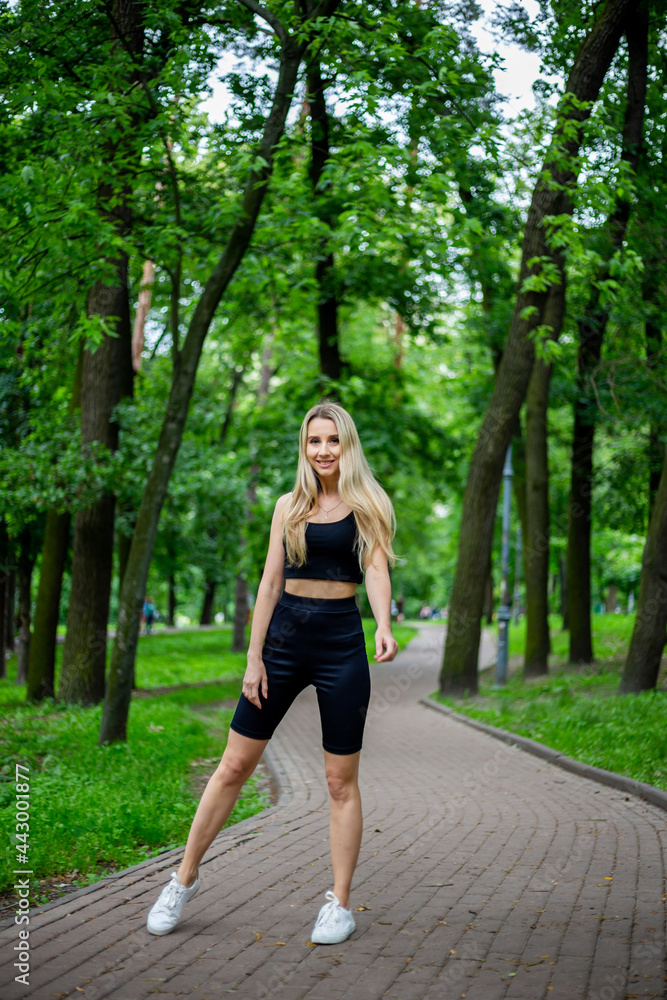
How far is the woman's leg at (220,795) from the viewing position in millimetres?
4082

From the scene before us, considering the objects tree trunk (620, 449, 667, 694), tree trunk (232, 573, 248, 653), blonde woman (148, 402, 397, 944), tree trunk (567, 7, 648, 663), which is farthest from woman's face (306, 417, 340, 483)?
tree trunk (232, 573, 248, 653)

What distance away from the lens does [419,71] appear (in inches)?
337

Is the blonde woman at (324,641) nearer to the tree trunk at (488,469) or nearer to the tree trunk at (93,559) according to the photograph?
the tree trunk at (93,559)

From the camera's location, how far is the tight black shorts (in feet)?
13.1

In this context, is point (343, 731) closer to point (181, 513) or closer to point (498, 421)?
point (498, 421)

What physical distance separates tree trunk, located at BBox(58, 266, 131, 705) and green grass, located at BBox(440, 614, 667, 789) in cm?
516

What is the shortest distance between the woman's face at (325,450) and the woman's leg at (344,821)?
123 centimetres

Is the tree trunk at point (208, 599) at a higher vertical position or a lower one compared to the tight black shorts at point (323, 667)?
lower

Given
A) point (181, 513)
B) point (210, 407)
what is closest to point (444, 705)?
point (181, 513)

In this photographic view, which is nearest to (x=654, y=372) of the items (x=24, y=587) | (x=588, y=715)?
(x=588, y=715)

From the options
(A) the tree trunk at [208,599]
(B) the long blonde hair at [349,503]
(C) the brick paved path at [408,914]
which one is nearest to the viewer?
(C) the brick paved path at [408,914]

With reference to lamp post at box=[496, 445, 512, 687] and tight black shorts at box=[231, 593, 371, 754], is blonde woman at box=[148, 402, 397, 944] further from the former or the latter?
lamp post at box=[496, 445, 512, 687]

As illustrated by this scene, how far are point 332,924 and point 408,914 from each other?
60cm

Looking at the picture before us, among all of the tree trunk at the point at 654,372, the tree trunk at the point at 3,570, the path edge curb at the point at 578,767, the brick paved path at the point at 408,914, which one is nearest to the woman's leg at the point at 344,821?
the brick paved path at the point at 408,914
